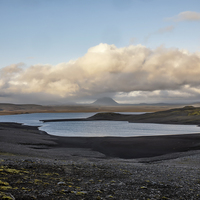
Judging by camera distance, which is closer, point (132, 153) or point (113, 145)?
point (132, 153)

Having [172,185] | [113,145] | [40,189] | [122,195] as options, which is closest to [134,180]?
[172,185]

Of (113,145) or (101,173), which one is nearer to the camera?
(101,173)

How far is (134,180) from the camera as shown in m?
14.4

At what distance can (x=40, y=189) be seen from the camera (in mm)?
10602

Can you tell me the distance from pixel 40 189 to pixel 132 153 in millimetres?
24464

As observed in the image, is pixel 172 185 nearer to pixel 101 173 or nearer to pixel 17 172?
pixel 101 173

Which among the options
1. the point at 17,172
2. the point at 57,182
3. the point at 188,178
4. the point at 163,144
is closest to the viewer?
the point at 57,182

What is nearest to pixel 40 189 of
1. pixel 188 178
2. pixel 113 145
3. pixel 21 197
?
pixel 21 197

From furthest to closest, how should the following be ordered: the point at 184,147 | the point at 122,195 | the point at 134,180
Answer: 1. the point at 184,147
2. the point at 134,180
3. the point at 122,195

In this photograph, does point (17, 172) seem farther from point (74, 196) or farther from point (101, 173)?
point (101, 173)

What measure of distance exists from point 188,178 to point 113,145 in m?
24.8

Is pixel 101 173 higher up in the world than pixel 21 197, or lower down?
lower down

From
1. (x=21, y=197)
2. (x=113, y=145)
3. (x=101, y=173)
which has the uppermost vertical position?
(x=21, y=197)

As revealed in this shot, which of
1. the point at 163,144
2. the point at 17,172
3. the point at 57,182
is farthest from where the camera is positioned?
the point at 163,144
